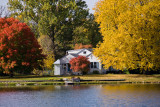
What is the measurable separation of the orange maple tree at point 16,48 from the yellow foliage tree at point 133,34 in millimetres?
14956

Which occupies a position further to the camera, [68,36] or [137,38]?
[68,36]

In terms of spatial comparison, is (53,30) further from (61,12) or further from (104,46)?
(104,46)

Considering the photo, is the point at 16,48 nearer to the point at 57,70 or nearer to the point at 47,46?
the point at 57,70

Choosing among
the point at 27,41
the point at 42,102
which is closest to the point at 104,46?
the point at 27,41

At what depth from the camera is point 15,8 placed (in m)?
83.4

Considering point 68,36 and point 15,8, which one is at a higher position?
point 15,8

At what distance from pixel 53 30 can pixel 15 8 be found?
453 inches

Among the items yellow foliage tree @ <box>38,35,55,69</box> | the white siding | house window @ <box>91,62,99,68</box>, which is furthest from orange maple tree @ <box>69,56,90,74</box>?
yellow foliage tree @ <box>38,35,55,69</box>

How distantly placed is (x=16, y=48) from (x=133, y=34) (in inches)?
874

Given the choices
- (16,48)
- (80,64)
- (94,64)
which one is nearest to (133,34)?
(80,64)

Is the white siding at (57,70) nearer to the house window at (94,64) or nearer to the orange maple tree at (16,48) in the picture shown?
the house window at (94,64)

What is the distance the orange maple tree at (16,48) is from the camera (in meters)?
57.7

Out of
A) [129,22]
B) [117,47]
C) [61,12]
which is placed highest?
[61,12]


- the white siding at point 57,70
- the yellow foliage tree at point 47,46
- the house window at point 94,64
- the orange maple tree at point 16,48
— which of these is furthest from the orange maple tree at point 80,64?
the yellow foliage tree at point 47,46
